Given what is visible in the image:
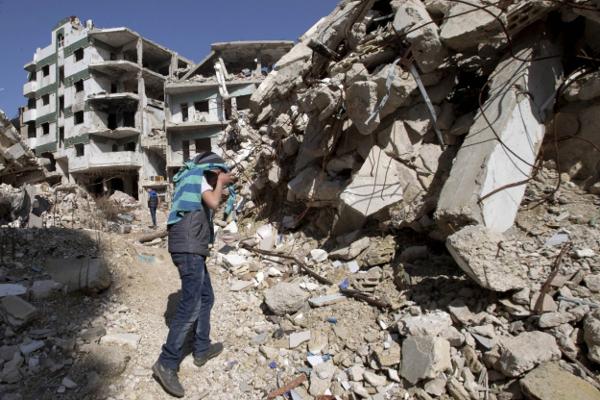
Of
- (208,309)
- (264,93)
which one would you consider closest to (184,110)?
(264,93)

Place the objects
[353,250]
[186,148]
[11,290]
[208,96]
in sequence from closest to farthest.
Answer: [11,290]
[353,250]
[208,96]
[186,148]

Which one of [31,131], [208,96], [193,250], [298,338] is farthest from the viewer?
[31,131]

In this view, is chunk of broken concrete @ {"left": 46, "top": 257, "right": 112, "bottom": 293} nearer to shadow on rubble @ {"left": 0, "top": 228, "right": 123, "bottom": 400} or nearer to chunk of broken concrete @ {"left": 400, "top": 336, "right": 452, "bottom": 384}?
shadow on rubble @ {"left": 0, "top": 228, "right": 123, "bottom": 400}

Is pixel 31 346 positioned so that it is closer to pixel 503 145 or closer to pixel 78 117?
pixel 503 145

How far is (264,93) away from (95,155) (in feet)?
68.0

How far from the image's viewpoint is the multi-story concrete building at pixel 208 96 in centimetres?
2328

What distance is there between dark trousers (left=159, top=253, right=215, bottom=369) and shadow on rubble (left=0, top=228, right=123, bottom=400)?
16.1 inches

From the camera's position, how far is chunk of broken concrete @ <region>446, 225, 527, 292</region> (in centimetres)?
230

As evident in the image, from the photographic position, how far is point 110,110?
25922mm

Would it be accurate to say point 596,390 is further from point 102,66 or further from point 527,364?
point 102,66

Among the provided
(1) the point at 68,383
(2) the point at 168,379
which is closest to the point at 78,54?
(1) the point at 68,383

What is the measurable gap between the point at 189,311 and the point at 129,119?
91.4 ft

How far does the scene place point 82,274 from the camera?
3256 mm

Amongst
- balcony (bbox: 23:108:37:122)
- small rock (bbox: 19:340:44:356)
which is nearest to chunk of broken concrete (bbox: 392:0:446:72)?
small rock (bbox: 19:340:44:356)
